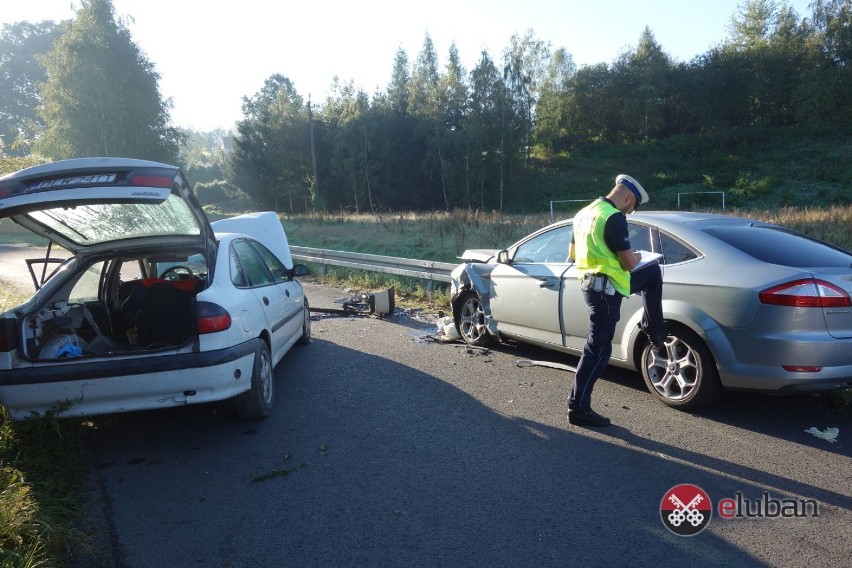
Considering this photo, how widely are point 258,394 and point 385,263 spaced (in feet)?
25.7

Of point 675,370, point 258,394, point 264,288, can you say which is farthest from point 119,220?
point 675,370

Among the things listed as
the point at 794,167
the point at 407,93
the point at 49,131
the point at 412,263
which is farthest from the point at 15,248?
the point at 794,167

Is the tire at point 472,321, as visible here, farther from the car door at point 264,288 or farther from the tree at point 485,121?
the tree at point 485,121

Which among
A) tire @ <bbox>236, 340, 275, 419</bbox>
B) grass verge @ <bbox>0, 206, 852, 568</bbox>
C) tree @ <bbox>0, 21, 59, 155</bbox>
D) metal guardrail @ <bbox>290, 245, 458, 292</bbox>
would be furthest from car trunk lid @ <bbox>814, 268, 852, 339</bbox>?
tree @ <bbox>0, 21, 59, 155</bbox>

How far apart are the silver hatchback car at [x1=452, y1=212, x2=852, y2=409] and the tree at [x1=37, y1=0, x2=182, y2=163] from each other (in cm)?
3946

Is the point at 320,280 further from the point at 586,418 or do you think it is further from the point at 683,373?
the point at 683,373

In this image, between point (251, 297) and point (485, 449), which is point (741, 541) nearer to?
point (485, 449)

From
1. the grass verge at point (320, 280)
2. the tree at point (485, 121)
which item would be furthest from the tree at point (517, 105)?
the grass verge at point (320, 280)

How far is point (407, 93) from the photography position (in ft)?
174

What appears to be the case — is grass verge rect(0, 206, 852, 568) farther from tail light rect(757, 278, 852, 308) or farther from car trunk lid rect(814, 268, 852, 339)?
tail light rect(757, 278, 852, 308)

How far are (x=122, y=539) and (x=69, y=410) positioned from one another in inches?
53.5

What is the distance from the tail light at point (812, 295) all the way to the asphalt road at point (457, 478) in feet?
3.20

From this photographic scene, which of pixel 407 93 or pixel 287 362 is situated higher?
pixel 407 93

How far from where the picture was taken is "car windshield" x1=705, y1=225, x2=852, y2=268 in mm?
4359
